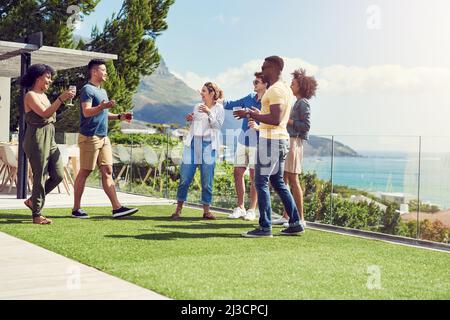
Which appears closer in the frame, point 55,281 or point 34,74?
point 55,281

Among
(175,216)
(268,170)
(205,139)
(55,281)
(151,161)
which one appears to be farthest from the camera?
(151,161)

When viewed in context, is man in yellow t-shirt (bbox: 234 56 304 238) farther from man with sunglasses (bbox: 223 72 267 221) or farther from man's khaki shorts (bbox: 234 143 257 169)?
man's khaki shorts (bbox: 234 143 257 169)

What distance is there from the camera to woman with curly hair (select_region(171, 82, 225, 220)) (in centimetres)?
720

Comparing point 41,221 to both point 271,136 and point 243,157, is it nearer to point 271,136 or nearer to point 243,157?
point 243,157

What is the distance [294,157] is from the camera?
667 cm

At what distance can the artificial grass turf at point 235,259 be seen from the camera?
152 inches

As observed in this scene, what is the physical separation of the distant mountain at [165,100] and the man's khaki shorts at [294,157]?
5392 inches

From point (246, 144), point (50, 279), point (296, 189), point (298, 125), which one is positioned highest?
point (298, 125)

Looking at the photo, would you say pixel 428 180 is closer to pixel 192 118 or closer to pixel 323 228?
pixel 323 228

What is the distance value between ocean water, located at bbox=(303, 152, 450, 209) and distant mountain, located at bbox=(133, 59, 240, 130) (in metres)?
134

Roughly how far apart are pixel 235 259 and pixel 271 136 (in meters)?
1.51

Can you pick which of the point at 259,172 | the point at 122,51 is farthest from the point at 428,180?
the point at 122,51

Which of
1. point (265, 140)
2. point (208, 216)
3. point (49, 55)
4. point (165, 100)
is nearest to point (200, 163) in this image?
point (208, 216)

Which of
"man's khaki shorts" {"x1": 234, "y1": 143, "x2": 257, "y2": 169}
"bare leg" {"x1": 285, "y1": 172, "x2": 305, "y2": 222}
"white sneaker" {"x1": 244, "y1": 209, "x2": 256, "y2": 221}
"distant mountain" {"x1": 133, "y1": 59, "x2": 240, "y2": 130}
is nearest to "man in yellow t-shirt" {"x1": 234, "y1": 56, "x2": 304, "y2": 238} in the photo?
"bare leg" {"x1": 285, "y1": 172, "x2": 305, "y2": 222}
